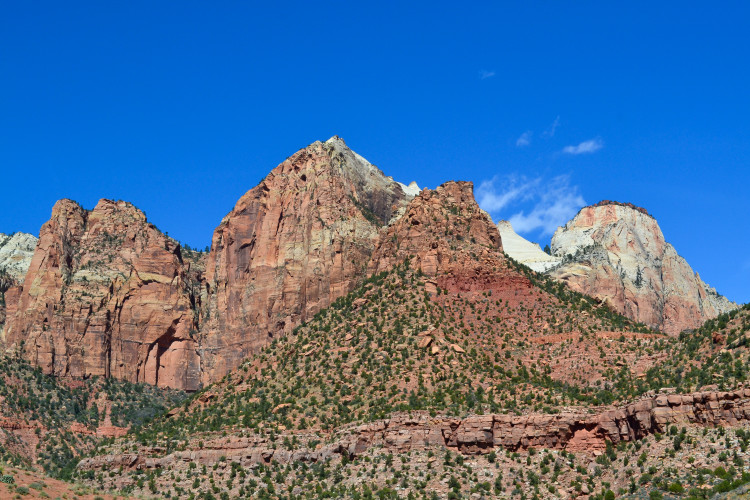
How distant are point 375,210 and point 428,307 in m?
43.4

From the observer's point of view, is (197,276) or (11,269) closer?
(197,276)

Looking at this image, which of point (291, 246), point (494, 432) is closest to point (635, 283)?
point (291, 246)

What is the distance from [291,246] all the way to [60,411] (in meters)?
34.3

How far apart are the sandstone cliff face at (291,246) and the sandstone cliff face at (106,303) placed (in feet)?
19.1

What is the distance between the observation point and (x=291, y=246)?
143875mm

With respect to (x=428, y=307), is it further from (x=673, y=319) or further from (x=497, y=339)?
(x=673, y=319)

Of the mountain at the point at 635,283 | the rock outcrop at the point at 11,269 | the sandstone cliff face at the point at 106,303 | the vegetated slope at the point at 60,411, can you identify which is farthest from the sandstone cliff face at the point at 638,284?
the rock outcrop at the point at 11,269

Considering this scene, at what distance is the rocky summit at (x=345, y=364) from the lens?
85500mm

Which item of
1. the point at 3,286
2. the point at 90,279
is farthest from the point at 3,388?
the point at 3,286

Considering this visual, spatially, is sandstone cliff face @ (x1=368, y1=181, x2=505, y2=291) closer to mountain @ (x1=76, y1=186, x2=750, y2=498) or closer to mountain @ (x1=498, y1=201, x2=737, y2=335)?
mountain @ (x1=76, y1=186, x2=750, y2=498)

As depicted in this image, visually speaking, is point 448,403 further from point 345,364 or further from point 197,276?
point 197,276

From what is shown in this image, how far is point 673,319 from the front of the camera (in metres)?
190

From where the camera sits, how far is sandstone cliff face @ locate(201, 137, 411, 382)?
437 feet

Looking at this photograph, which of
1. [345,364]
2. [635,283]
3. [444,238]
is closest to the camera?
[345,364]
